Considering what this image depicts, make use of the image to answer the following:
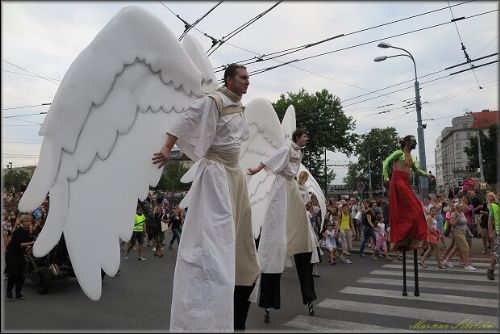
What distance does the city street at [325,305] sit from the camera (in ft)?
14.7

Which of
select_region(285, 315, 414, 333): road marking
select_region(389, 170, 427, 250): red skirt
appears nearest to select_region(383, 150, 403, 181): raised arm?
select_region(389, 170, 427, 250): red skirt

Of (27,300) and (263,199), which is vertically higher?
(263,199)

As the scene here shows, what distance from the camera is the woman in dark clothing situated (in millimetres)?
6414

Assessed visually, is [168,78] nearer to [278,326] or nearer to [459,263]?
[278,326]

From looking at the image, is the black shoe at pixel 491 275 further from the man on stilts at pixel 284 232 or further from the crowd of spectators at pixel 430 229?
the man on stilts at pixel 284 232

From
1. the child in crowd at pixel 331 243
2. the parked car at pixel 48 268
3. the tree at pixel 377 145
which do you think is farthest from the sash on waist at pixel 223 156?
the tree at pixel 377 145

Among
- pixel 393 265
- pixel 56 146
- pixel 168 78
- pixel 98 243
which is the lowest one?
pixel 393 265

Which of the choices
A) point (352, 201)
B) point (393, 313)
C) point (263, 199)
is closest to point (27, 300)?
point (263, 199)

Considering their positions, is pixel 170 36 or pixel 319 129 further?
pixel 319 129

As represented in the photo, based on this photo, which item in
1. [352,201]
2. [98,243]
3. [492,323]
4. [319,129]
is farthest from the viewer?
[319,129]

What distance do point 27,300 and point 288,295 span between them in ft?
12.9

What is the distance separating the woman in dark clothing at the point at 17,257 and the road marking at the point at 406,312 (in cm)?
463

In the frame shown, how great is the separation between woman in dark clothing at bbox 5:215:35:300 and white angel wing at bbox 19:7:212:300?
4.43 metres

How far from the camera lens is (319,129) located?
96.0 ft
